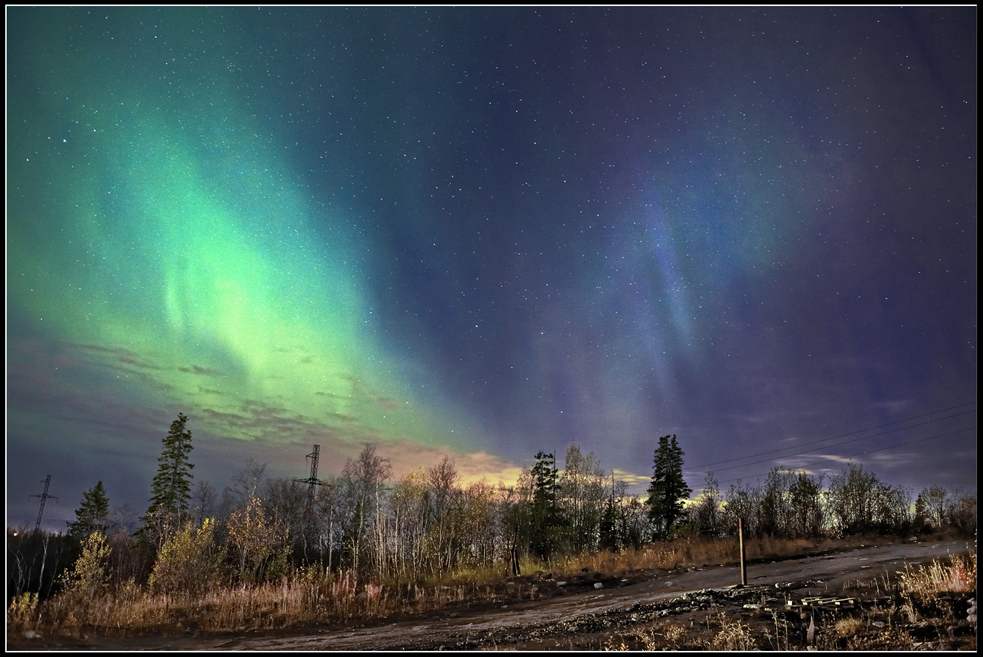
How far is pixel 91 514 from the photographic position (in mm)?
49938

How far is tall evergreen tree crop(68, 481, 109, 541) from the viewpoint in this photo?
45.8m

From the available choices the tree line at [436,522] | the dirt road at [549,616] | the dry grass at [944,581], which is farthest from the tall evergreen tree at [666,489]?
the dry grass at [944,581]

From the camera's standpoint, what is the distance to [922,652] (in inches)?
431

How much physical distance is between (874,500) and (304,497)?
176 feet

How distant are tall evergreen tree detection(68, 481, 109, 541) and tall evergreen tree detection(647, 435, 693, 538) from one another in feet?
152

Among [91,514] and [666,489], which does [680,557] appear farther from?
[91,514]

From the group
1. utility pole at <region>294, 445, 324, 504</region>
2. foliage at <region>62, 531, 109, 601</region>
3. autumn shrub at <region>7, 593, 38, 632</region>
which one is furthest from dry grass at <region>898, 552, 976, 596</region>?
utility pole at <region>294, 445, 324, 504</region>

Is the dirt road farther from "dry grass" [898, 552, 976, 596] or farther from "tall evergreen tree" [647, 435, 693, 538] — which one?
"tall evergreen tree" [647, 435, 693, 538]

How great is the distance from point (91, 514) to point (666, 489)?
52.8m

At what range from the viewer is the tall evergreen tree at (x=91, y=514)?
150 feet

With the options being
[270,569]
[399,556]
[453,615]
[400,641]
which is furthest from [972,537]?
[270,569]

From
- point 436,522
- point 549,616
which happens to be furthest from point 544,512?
point 549,616

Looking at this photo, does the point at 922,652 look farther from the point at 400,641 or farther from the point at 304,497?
the point at 304,497

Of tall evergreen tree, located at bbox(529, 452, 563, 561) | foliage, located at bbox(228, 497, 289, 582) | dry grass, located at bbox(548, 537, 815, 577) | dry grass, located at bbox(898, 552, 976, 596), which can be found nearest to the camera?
dry grass, located at bbox(898, 552, 976, 596)
